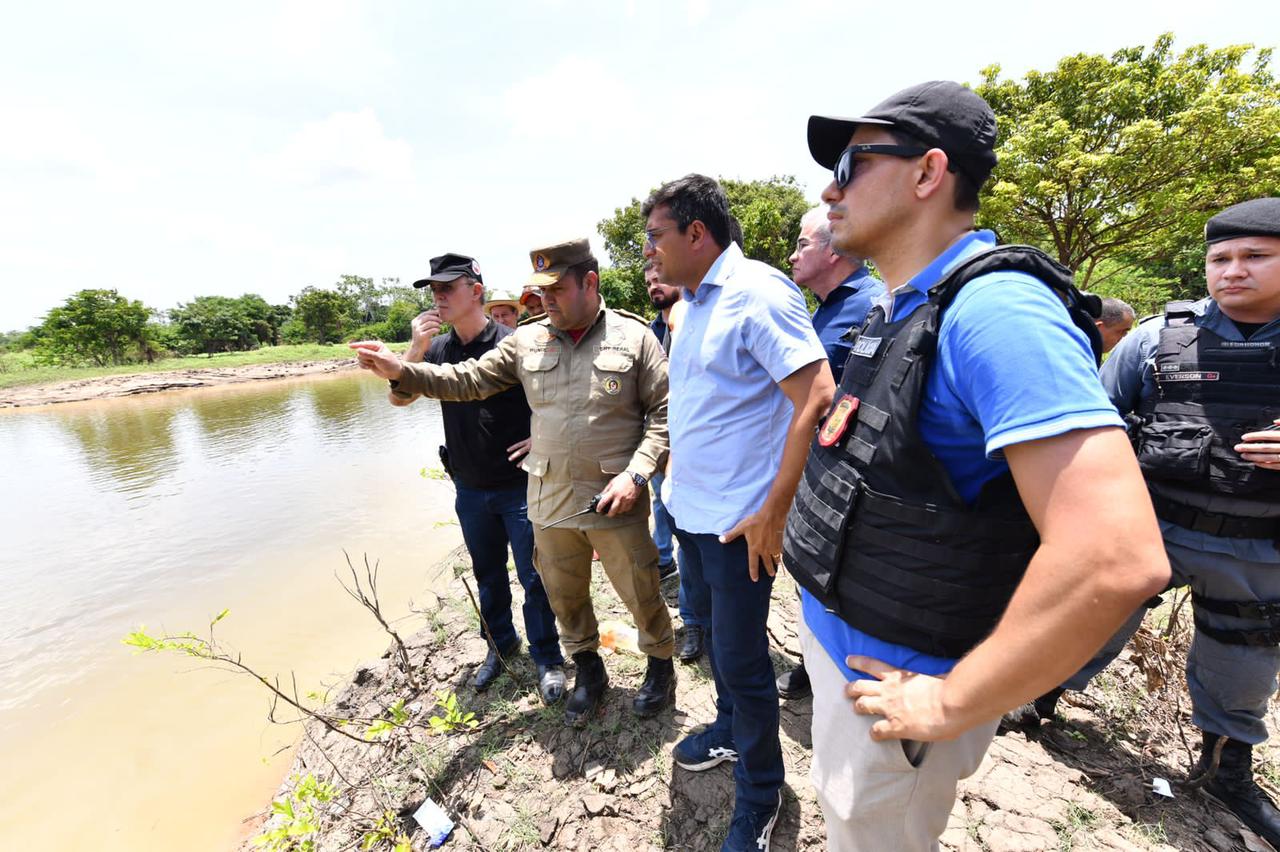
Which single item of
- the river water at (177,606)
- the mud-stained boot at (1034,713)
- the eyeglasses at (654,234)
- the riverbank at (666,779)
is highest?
the eyeglasses at (654,234)

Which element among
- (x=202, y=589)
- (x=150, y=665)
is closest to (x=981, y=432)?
(x=150, y=665)

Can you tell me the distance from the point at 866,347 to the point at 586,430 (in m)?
1.45

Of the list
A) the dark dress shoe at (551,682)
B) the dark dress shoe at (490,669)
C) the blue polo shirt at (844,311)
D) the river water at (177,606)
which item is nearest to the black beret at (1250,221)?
the blue polo shirt at (844,311)

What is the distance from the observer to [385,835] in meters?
2.32

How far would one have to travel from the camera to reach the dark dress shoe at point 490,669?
3057 millimetres

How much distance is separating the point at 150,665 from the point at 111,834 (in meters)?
1.84

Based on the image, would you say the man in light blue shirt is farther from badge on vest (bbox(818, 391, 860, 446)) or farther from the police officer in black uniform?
the police officer in black uniform

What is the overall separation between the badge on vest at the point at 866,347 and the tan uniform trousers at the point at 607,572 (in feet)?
4.77

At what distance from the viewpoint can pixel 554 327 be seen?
8.11 ft

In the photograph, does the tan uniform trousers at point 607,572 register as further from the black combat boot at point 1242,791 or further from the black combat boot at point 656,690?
the black combat boot at point 1242,791

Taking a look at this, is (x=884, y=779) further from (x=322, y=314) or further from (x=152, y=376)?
(x=322, y=314)

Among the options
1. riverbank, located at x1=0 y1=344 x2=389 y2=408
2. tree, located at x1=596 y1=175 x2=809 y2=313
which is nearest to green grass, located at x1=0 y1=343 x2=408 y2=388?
riverbank, located at x1=0 y1=344 x2=389 y2=408

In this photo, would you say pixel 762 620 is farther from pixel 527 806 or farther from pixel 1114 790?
pixel 1114 790

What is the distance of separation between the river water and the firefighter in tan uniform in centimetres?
186
